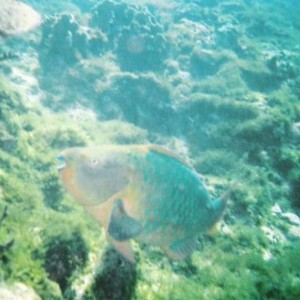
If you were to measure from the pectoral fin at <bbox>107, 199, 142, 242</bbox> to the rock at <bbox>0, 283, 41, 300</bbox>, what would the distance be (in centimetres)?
97

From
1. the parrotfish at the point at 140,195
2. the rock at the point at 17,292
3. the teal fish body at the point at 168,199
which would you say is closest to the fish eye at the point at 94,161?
the parrotfish at the point at 140,195

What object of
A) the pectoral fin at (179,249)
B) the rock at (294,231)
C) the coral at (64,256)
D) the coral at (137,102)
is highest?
the pectoral fin at (179,249)

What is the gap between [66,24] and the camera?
12758 mm

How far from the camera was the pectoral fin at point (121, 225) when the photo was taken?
2123 millimetres

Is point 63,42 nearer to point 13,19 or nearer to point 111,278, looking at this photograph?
point 13,19

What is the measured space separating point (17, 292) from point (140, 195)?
1235mm

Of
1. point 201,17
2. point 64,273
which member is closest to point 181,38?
point 201,17

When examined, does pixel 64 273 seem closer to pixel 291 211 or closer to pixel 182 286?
pixel 182 286

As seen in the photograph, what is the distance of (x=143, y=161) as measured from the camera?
241 cm

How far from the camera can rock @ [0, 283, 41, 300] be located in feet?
8.00

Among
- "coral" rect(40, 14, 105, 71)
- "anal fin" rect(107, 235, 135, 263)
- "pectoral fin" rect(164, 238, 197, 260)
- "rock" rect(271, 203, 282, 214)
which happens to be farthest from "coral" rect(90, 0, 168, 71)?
"anal fin" rect(107, 235, 135, 263)

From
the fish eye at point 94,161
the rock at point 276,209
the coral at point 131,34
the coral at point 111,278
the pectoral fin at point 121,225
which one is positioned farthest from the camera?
the coral at point 131,34

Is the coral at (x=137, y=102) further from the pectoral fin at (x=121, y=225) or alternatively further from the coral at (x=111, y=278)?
the pectoral fin at (x=121, y=225)

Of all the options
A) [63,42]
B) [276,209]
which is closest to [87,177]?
[276,209]
